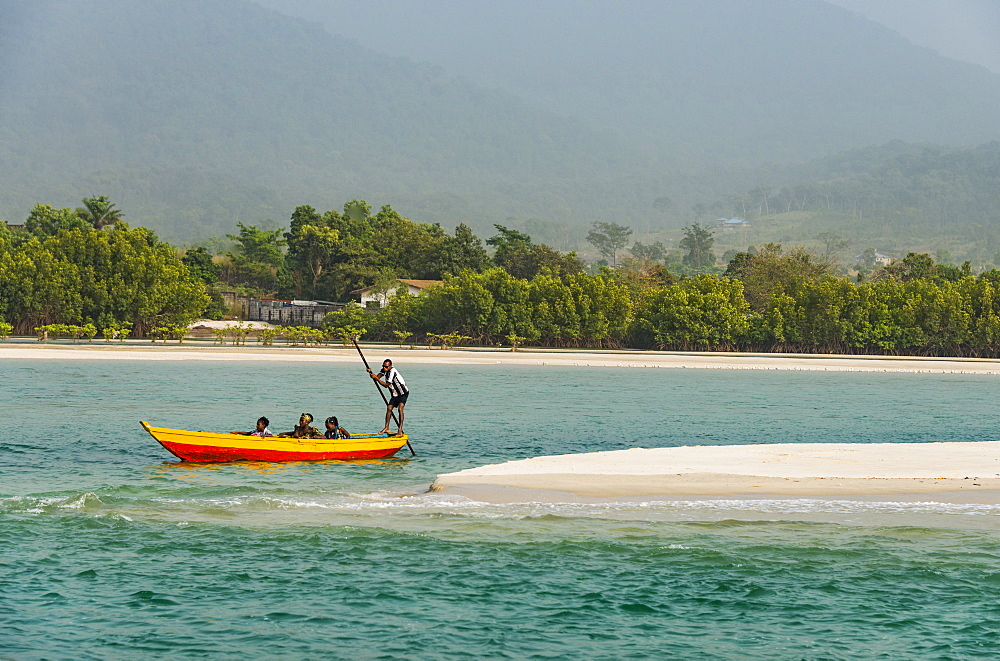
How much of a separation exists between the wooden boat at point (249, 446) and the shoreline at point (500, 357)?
137 feet

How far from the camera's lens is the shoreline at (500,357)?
63.4m

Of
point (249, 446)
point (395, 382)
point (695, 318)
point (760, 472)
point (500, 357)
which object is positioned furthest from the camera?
point (695, 318)

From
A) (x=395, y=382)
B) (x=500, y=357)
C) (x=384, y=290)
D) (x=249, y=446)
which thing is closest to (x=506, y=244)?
(x=384, y=290)

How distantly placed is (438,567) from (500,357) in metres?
56.0

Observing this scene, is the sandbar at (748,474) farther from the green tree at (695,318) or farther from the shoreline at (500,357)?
the green tree at (695,318)

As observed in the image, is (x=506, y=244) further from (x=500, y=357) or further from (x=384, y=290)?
(x=500, y=357)

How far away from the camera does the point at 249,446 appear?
72.5 feet

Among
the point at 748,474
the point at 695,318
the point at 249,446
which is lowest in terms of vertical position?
the point at 748,474

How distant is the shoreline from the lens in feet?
208

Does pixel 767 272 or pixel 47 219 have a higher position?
pixel 47 219

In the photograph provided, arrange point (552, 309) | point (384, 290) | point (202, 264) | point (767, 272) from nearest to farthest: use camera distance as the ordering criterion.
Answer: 1. point (552, 309)
2. point (384, 290)
3. point (202, 264)
4. point (767, 272)

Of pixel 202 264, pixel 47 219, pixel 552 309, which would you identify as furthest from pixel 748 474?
pixel 47 219

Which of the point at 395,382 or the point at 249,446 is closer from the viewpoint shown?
the point at 249,446

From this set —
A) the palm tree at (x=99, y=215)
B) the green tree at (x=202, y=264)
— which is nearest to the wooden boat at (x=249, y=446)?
the green tree at (x=202, y=264)
